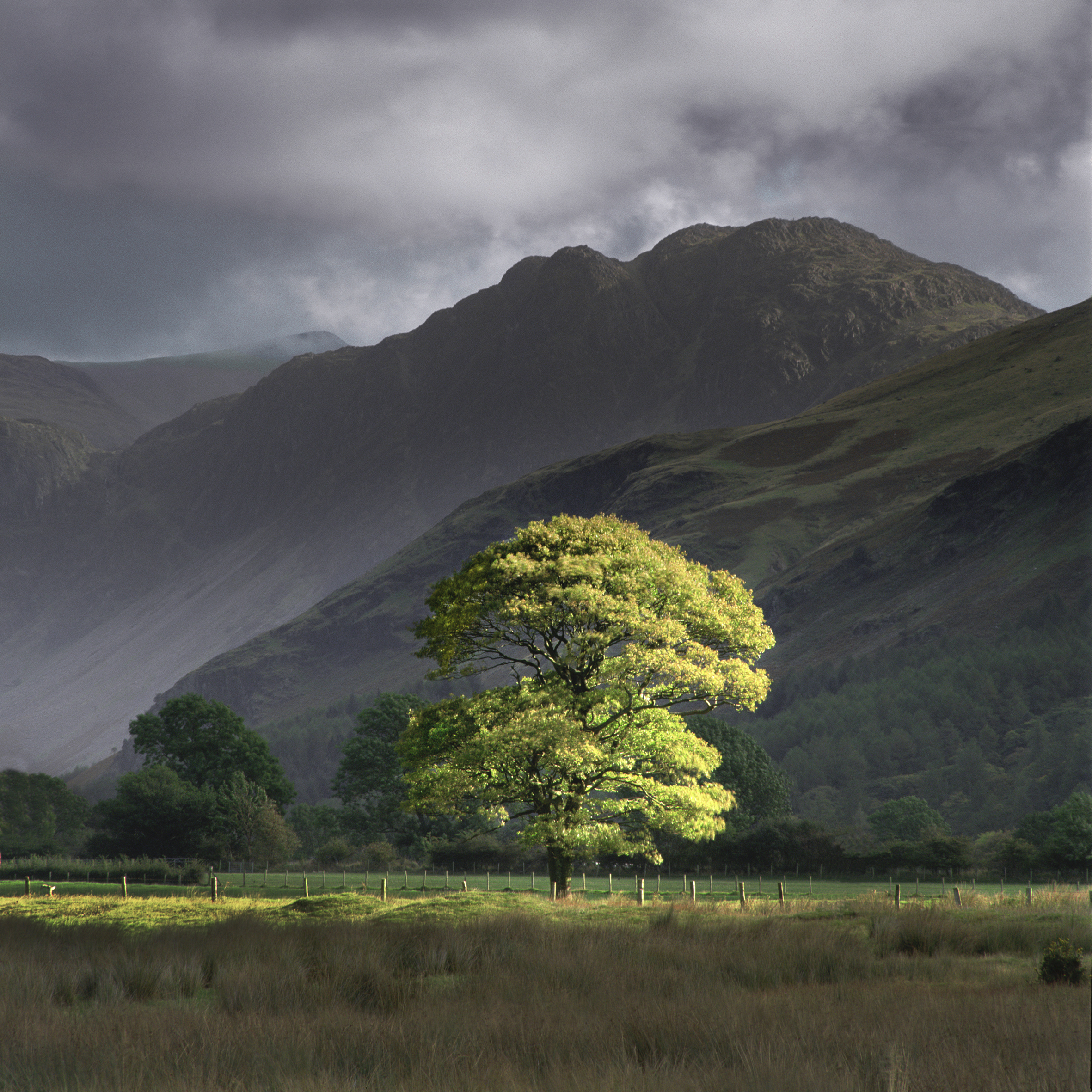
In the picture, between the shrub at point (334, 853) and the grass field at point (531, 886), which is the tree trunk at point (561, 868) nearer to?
the grass field at point (531, 886)

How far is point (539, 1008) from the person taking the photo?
11648 mm

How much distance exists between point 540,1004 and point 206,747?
96.0 m

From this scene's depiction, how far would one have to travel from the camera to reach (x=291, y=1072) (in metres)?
9.04

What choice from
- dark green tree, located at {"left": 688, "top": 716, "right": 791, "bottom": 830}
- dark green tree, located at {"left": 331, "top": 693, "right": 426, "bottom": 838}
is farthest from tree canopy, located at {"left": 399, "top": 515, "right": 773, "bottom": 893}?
dark green tree, located at {"left": 331, "top": 693, "right": 426, "bottom": 838}

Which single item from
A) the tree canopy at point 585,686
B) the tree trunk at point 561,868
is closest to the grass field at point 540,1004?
the tree canopy at point 585,686

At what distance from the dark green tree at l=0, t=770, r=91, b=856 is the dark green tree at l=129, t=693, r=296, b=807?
2038cm

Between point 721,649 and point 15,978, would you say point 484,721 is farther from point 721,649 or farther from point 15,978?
point 15,978

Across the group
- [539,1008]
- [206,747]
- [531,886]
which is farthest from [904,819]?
[539,1008]

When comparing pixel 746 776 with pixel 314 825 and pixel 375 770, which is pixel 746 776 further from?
pixel 314 825

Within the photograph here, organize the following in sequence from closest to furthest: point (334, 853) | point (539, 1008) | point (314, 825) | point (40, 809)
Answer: point (539, 1008) → point (334, 853) → point (314, 825) → point (40, 809)

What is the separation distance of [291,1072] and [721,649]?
105 feet

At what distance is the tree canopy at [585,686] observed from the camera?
1384 inches

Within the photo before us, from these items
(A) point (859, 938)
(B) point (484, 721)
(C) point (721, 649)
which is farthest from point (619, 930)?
(C) point (721, 649)

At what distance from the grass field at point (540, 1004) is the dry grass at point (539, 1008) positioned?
0.05 meters
